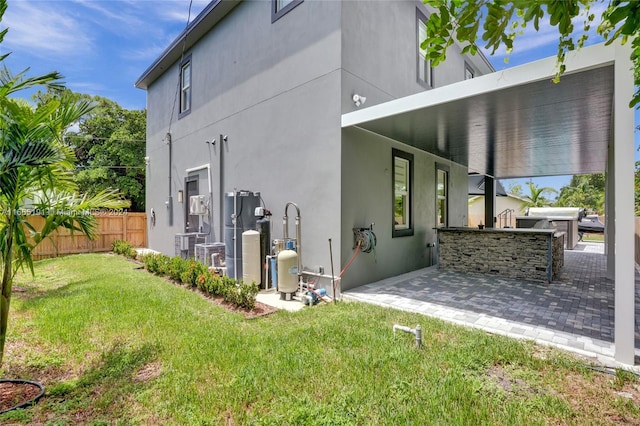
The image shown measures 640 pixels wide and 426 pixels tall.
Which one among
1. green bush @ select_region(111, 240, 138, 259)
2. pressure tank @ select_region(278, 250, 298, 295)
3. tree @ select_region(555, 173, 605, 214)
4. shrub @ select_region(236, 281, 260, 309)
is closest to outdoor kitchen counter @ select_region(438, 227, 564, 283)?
pressure tank @ select_region(278, 250, 298, 295)

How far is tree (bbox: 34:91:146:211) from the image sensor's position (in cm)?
1870

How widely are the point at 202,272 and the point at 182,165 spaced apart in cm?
530

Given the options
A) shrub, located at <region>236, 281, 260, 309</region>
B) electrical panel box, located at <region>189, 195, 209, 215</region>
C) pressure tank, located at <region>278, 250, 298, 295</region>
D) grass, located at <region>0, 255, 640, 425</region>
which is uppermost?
electrical panel box, located at <region>189, 195, 209, 215</region>

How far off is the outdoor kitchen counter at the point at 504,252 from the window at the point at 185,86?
27.8 feet

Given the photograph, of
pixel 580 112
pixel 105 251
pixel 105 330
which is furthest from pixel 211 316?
pixel 105 251

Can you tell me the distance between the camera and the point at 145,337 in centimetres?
374

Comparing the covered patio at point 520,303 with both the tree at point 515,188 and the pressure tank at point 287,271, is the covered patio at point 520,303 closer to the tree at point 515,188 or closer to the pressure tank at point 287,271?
the pressure tank at point 287,271

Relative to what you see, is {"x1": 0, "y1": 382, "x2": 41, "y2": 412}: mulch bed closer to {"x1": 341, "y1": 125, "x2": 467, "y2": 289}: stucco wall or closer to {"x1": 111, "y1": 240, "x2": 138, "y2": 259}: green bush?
{"x1": 341, "y1": 125, "x2": 467, "y2": 289}: stucco wall

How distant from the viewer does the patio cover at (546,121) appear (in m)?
2.98

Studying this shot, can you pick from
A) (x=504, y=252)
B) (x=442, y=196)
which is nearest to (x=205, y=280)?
(x=504, y=252)

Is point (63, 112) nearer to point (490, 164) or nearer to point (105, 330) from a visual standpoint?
point (105, 330)

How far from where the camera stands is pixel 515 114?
4.75 metres

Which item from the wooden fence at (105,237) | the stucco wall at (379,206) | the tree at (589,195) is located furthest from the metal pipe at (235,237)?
the tree at (589,195)

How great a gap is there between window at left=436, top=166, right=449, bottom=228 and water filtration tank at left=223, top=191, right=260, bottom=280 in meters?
5.28
